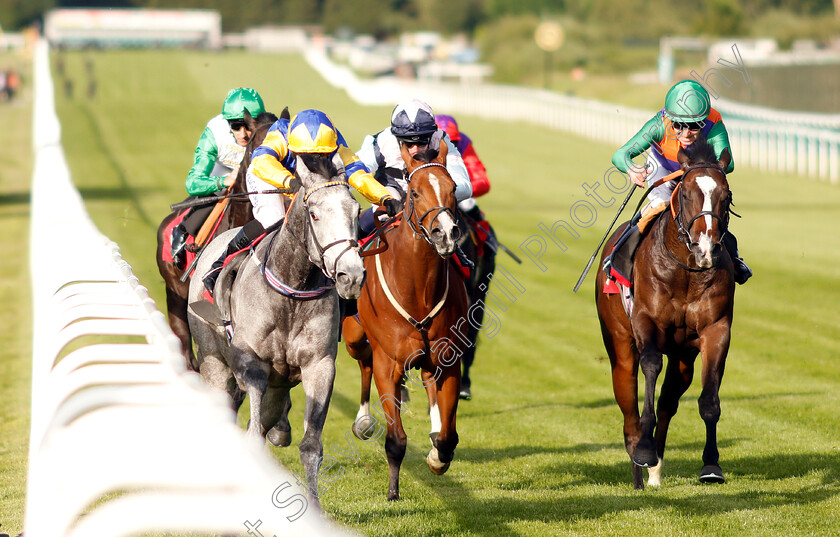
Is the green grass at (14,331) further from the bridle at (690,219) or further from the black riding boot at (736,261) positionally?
the black riding boot at (736,261)

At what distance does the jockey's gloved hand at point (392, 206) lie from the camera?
19.3ft

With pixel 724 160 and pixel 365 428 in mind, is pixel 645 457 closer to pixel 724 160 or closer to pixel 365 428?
pixel 724 160

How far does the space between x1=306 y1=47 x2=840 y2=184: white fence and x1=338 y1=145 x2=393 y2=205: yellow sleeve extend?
27.3 feet

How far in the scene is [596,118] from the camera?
33.9 m

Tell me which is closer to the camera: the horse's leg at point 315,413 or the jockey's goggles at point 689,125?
the horse's leg at point 315,413

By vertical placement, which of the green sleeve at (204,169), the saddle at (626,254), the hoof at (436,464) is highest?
the green sleeve at (204,169)

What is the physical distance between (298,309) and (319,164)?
2.44ft

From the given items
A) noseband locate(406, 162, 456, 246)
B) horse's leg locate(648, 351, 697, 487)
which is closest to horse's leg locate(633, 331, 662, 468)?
horse's leg locate(648, 351, 697, 487)

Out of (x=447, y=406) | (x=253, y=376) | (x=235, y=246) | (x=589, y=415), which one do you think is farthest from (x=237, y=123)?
(x=589, y=415)

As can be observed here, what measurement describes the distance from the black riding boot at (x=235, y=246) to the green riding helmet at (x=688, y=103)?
8.14ft

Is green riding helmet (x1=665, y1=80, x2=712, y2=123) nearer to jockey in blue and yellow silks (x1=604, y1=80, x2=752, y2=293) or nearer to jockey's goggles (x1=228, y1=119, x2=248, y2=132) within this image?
jockey in blue and yellow silks (x1=604, y1=80, x2=752, y2=293)

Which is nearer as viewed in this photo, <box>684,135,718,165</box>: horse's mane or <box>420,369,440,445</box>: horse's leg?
<box>684,135,718,165</box>: horse's mane

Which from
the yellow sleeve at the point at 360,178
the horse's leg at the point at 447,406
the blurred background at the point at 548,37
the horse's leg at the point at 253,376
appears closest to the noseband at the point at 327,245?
the yellow sleeve at the point at 360,178

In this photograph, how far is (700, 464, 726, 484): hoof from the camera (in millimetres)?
6305
